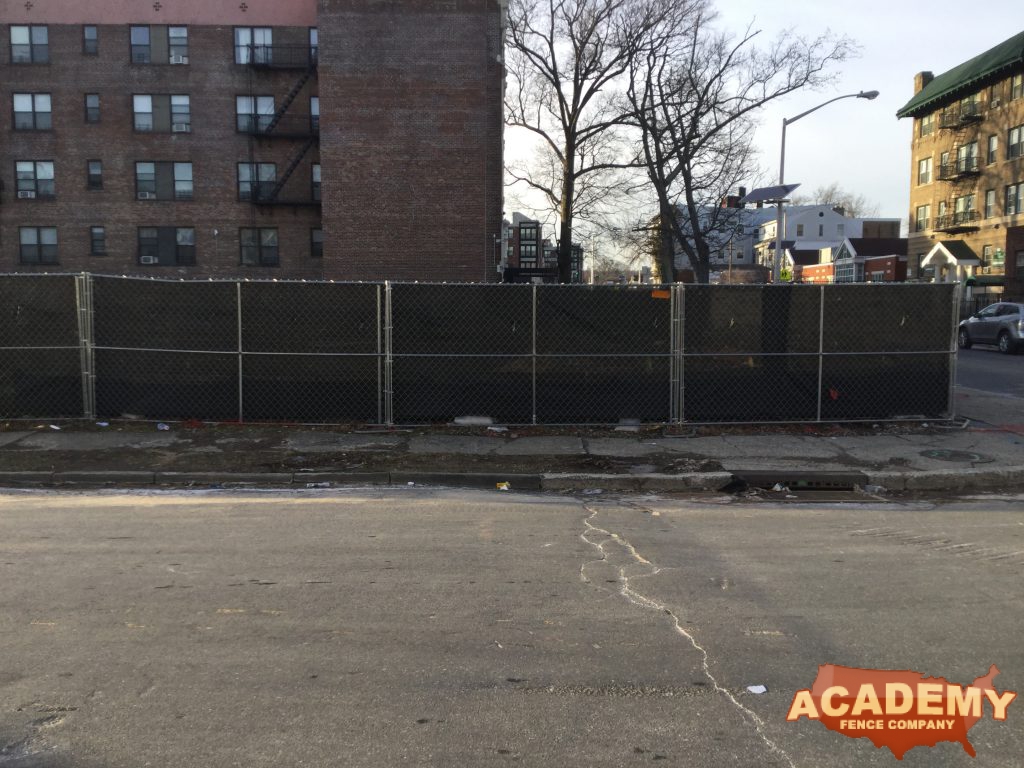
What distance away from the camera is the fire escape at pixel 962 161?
45.6 metres

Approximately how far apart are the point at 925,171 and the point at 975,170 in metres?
7.43

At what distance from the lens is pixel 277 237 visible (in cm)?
3688

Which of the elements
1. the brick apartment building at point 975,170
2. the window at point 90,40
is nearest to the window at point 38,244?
the window at point 90,40

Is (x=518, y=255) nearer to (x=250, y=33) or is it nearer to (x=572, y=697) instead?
(x=250, y=33)

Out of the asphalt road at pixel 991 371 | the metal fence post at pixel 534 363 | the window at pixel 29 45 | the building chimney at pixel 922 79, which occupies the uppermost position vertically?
the building chimney at pixel 922 79

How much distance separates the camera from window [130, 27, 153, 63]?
35.5m

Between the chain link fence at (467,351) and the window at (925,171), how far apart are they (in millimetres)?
47506

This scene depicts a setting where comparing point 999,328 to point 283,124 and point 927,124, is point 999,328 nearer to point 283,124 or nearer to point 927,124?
point 283,124

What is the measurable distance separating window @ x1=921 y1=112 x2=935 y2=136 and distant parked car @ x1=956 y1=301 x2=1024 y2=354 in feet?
85.8

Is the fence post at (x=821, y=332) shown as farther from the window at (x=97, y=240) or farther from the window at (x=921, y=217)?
the window at (x=921, y=217)

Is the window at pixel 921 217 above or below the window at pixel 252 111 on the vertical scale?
below

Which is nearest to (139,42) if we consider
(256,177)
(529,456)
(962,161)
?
(256,177)

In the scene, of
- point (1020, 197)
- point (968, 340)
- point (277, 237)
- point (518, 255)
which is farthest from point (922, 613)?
point (518, 255)

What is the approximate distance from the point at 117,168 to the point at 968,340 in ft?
118
